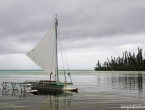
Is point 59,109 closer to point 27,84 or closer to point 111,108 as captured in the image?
point 111,108

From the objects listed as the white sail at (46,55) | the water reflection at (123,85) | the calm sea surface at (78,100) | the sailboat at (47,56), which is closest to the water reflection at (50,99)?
the calm sea surface at (78,100)

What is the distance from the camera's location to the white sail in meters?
40.1

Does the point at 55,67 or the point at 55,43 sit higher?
the point at 55,43

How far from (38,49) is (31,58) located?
211 cm

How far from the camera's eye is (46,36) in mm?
40844

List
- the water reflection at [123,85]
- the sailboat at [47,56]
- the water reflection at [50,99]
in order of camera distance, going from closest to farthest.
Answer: the water reflection at [50,99] < the sailboat at [47,56] < the water reflection at [123,85]

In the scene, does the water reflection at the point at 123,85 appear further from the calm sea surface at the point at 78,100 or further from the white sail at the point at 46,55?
the white sail at the point at 46,55

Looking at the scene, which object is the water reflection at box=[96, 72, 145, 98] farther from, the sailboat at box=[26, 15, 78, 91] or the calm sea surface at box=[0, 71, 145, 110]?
the sailboat at box=[26, 15, 78, 91]

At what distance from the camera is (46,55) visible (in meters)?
40.2

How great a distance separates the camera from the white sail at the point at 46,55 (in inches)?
1577

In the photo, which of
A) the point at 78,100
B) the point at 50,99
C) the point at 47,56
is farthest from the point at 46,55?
the point at 78,100

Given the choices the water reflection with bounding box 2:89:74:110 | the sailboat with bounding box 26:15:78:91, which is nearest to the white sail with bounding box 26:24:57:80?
the sailboat with bounding box 26:15:78:91

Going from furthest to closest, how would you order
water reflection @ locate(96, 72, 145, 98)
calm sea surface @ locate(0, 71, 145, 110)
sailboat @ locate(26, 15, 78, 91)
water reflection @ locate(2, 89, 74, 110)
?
water reflection @ locate(96, 72, 145, 98) → sailboat @ locate(26, 15, 78, 91) → water reflection @ locate(2, 89, 74, 110) → calm sea surface @ locate(0, 71, 145, 110)

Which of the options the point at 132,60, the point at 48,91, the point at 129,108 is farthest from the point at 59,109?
the point at 132,60
